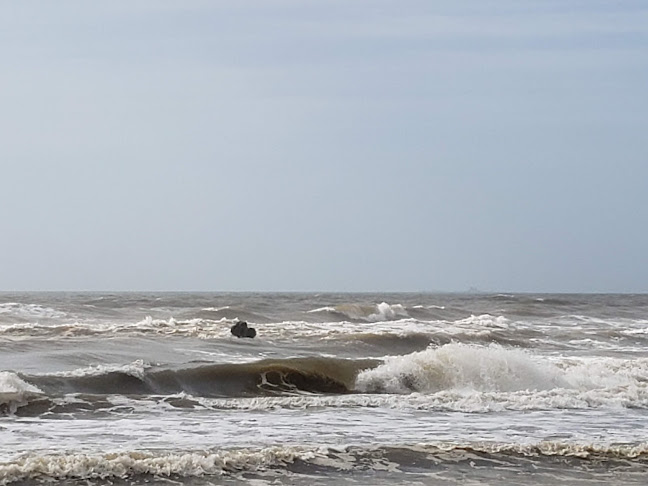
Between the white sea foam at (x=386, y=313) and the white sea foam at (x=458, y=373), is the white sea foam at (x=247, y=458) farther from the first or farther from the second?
the white sea foam at (x=386, y=313)

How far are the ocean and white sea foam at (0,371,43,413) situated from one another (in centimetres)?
4

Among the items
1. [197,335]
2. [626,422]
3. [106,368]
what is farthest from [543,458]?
[197,335]

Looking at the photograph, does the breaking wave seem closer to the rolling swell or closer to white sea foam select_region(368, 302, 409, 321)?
the rolling swell

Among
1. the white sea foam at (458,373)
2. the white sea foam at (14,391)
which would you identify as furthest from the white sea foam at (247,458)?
the white sea foam at (458,373)

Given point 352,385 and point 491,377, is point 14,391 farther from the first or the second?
point 491,377

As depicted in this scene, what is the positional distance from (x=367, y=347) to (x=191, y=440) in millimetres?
13073

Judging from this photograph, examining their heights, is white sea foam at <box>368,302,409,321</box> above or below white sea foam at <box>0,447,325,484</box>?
above

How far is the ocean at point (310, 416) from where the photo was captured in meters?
8.22

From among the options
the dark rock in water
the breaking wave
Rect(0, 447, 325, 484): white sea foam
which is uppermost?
the dark rock in water

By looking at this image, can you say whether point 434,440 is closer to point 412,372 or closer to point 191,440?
point 191,440

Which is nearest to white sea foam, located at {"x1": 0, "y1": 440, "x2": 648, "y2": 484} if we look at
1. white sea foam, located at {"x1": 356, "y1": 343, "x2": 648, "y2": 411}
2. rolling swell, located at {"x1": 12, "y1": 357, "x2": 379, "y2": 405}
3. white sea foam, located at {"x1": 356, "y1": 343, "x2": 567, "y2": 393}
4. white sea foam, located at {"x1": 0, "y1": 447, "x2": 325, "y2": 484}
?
white sea foam, located at {"x1": 0, "y1": 447, "x2": 325, "y2": 484}

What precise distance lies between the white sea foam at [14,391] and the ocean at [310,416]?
0.12 feet

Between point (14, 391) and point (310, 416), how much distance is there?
12.6 ft

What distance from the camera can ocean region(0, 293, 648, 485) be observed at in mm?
8219
